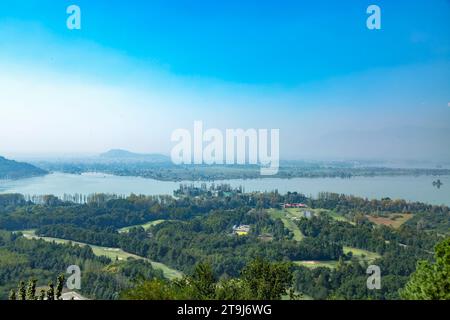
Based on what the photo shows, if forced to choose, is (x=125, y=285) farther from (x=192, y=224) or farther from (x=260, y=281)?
(x=260, y=281)

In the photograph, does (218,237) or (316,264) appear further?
(218,237)

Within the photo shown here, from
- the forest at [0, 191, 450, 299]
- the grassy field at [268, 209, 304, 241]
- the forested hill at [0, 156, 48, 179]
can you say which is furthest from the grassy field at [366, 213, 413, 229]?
the forested hill at [0, 156, 48, 179]

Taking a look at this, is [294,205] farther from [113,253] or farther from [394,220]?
[113,253]

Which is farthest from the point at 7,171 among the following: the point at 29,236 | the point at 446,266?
the point at 446,266

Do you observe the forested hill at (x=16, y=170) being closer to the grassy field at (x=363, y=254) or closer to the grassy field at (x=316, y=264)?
the grassy field at (x=316, y=264)

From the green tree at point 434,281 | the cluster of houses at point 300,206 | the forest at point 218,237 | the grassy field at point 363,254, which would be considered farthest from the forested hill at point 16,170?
the green tree at point 434,281

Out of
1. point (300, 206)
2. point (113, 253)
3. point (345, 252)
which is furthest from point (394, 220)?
point (113, 253)
